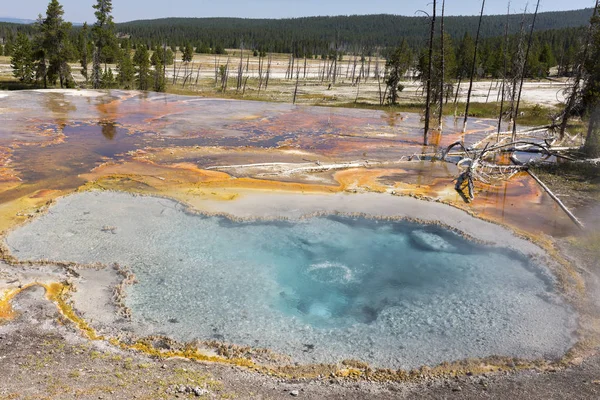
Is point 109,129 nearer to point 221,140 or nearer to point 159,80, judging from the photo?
point 221,140

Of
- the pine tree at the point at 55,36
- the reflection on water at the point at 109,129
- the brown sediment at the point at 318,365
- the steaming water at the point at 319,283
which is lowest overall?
the brown sediment at the point at 318,365

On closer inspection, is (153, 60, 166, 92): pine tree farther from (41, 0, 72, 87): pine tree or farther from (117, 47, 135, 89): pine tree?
(41, 0, 72, 87): pine tree

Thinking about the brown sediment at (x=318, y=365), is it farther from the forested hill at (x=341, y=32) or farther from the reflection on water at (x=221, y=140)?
the forested hill at (x=341, y=32)

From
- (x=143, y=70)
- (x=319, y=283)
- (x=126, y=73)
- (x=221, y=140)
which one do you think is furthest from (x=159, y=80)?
(x=319, y=283)

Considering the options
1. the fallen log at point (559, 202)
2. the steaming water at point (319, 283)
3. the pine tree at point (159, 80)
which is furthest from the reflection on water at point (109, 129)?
the fallen log at point (559, 202)

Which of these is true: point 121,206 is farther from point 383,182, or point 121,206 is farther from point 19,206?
point 383,182
